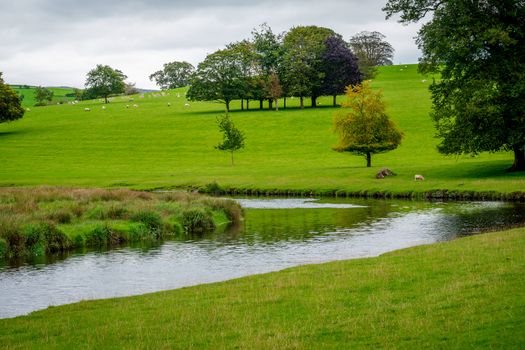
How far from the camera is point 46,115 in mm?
151000

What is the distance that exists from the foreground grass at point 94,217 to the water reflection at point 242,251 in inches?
70.9

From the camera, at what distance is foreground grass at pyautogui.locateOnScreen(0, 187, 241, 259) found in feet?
107

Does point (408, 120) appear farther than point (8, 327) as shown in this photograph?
Yes

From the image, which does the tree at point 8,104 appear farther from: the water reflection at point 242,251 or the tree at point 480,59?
the water reflection at point 242,251

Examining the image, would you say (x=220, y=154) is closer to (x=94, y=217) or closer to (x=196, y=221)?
(x=196, y=221)

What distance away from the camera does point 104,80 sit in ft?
625

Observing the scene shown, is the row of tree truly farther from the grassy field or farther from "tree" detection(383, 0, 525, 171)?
"tree" detection(383, 0, 525, 171)

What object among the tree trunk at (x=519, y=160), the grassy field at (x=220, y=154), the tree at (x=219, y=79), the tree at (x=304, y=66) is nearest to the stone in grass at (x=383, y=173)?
the grassy field at (x=220, y=154)

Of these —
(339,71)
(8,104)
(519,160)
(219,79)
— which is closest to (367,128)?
(519,160)

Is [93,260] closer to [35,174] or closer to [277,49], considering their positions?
[35,174]

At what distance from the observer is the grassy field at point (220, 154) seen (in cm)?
6406

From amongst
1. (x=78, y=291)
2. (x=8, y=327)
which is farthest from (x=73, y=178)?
(x=8, y=327)

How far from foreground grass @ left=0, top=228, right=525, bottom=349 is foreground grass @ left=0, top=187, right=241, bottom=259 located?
1481cm

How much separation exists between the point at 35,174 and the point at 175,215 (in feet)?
155
